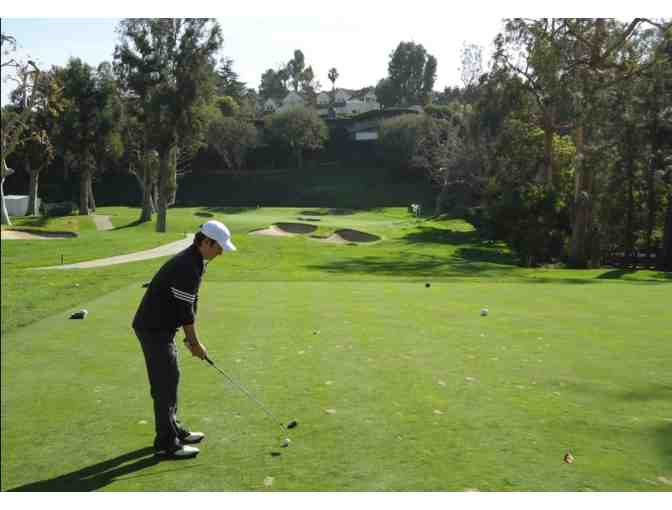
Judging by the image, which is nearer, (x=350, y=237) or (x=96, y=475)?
(x=96, y=475)

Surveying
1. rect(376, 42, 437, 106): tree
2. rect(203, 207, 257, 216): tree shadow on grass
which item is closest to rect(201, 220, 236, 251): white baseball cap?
rect(203, 207, 257, 216): tree shadow on grass

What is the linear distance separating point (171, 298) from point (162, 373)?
677 mm

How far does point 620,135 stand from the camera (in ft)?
89.5

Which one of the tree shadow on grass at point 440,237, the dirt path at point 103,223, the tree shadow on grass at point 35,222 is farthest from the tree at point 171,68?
the tree shadow on grass at point 440,237

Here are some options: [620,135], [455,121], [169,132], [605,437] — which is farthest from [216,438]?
[455,121]

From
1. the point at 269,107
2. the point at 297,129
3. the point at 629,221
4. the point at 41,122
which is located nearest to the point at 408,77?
the point at 269,107

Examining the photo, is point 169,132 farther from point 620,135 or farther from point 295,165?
point 295,165

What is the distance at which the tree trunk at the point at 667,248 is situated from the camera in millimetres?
14047

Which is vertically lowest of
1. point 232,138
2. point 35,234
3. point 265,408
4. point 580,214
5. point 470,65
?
point 35,234

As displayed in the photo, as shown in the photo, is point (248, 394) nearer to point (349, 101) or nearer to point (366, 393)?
point (366, 393)

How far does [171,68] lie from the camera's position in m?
40.1

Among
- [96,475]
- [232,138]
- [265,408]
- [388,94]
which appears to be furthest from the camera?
[388,94]

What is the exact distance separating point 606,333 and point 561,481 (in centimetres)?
525

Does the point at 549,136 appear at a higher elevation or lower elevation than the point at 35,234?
higher
